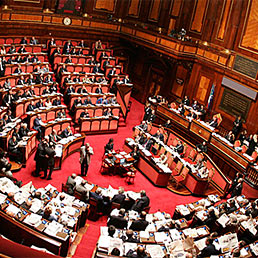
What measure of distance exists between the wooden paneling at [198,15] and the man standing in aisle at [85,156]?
9.80 metres

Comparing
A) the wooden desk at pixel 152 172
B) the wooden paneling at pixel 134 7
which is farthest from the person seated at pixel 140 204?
the wooden paneling at pixel 134 7

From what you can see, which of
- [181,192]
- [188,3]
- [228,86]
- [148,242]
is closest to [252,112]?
[228,86]

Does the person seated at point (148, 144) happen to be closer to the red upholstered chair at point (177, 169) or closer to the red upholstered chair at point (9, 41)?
the red upholstered chair at point (177, 169)

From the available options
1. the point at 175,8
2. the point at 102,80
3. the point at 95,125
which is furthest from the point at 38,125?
the point at 175,8

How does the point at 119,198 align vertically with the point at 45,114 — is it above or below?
below

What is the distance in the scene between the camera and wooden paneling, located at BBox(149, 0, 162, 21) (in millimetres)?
19266

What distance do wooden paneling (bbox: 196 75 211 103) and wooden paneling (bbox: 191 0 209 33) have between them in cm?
260

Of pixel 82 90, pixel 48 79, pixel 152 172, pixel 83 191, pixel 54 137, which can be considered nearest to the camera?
pixel 83 191

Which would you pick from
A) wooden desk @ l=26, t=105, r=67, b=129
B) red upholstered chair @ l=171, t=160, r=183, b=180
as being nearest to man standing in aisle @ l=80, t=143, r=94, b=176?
wooden desk @ l=26, t=105, r=67, b=129

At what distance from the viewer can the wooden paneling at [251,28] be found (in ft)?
46.1

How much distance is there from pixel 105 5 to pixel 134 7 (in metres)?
1.79

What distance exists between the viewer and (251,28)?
1427 centimetres

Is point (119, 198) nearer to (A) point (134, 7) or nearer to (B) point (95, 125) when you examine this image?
(B) point (95, 125)

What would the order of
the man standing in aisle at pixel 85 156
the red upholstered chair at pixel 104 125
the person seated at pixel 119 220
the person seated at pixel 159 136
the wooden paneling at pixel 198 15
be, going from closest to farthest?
the person seated at pixel 119 220 < the man standing in aisle at pixel 85 156 < the person seated at pixel 159 136 < the red upholstered chair at pixel 104 125 < the wooden paneling at pixel 198 15
